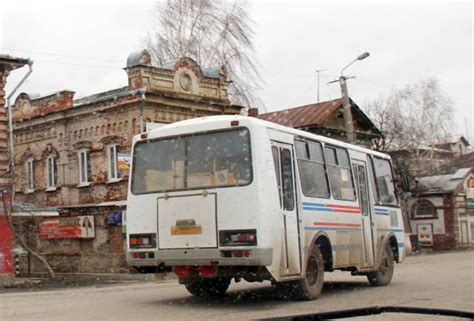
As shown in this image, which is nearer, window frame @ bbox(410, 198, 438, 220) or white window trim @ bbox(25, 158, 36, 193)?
white window trim @ bbox(25, 158, 36, 193)

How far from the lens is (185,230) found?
10.9m

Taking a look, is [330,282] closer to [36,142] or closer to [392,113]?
[36,142]

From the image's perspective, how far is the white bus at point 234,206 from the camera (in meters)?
10.5

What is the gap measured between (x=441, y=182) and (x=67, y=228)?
31.0 metres

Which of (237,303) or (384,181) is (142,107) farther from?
(237,303)

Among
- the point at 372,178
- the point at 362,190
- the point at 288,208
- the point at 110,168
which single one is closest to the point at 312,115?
the point at 110,168

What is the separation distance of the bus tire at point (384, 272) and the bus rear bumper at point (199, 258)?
538 centimetres

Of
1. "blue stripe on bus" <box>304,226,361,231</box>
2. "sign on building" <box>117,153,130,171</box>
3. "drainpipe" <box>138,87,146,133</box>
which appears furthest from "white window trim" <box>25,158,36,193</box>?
"blue stripe on bus" <box>304,226,361,231</box>

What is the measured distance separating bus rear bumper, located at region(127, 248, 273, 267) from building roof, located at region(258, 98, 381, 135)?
25.3m

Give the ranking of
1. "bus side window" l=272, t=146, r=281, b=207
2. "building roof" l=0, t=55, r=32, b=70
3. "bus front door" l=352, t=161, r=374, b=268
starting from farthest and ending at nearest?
"building roof" l=0, t=55, r=32, b=70
"bus front door" l=352, t=161, r=374, b=268
"bus side window" l=272, t=146, r=281, b=207

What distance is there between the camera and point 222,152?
1103 cm

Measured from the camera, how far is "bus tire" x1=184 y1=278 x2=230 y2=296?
42.0 feet

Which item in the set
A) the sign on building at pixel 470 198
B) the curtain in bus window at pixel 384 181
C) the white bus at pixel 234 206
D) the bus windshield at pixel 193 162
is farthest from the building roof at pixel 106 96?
the sign on building at pixel 470 198

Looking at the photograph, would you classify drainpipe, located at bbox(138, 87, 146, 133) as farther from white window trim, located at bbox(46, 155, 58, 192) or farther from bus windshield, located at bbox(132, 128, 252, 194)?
bus windshield, located at bbox(132, 128, 252, 194)
